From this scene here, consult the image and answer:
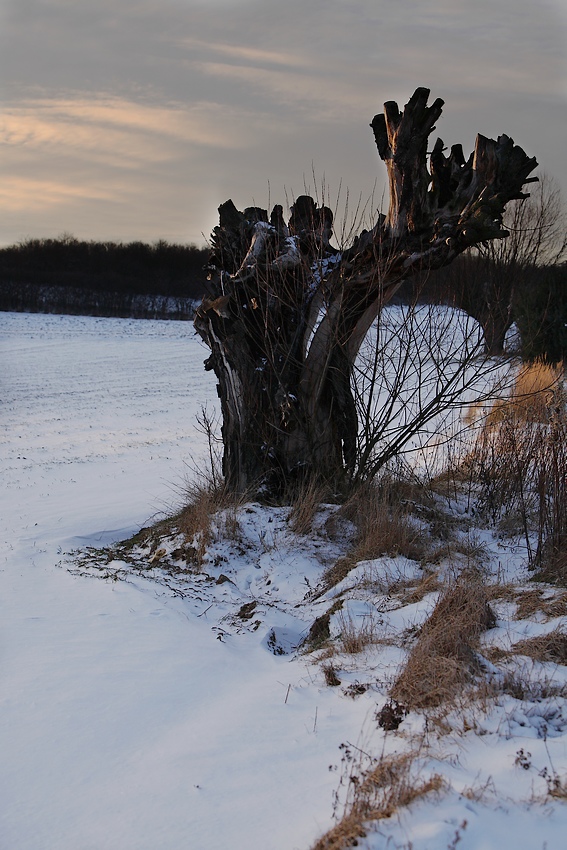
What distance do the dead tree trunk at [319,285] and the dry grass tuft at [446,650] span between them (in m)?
3.31

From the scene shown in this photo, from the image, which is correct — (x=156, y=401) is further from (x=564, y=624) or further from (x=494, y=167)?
(x=564, y=624)

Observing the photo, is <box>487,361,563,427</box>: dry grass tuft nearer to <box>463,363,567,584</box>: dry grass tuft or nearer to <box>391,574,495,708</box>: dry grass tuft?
<box>463,363,567,584</box>: dry grass tuft

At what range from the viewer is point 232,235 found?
26.2ft

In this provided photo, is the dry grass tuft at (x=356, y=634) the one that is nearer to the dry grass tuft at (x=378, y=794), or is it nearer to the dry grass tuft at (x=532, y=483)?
the dry grass tuft at (x=378, y=794)

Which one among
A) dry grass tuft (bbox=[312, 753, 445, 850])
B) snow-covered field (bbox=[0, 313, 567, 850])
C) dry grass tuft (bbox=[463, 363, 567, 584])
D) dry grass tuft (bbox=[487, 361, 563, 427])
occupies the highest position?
dry grass tuft (bbox=[487, 361, 563, 427])

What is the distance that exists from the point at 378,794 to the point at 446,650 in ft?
3.84

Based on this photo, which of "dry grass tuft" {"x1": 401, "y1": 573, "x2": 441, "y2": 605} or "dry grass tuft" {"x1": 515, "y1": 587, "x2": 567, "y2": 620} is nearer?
"dry grass tuft" {"x1": 515, "y1": 587, "x2": 567, "y2": 620}

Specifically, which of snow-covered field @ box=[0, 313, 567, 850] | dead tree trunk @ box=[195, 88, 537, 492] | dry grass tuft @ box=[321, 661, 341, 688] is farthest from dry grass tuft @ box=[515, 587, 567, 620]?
dead tree trunk @ box=[195, 88, 537, 492]

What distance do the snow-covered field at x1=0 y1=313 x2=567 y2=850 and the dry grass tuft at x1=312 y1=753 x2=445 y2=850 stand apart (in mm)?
54

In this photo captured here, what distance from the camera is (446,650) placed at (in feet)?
12.7

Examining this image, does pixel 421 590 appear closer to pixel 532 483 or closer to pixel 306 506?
pixel 306 506

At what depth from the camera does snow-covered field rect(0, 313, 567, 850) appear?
284 cm

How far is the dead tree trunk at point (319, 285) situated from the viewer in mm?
6738

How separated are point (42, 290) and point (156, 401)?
121 ft
